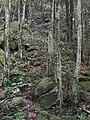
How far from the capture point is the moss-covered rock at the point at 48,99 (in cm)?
1019

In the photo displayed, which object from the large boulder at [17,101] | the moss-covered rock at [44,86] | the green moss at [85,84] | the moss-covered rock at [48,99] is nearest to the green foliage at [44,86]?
the moss-covered rock at [44,86]

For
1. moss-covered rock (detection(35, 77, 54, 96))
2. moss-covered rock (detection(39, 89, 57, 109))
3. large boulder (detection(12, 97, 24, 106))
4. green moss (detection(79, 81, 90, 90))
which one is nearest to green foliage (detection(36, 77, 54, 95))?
moss-covered rock (detection(35, 77, 54, 96))

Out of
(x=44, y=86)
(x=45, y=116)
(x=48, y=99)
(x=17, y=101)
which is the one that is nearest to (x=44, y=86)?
(x=44, y=86)

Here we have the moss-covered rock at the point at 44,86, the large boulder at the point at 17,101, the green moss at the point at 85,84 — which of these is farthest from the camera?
the green moss at the point at 85,84

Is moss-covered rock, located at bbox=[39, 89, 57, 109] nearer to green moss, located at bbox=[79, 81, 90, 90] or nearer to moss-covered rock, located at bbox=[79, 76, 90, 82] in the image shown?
green moss, located at bbox=[79, 81, 90, 90]

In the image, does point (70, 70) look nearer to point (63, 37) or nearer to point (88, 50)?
point (88, 50)

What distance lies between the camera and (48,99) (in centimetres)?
1038

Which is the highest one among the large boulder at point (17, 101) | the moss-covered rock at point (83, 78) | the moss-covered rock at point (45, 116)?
the moss-covered rock at point (83, 78)

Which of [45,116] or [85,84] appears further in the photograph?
[85,84]

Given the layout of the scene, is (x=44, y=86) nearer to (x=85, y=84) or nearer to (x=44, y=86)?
(x=44, y=86)

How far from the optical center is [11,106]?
10203 millimetres

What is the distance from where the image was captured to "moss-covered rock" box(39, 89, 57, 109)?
10188mm

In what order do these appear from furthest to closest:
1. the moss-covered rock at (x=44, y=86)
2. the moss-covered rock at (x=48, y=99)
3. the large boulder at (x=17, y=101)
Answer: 1. the moss-covered rock at (x=44, y=86)
2. the large boulder at (x=17, y=101)
3. the moss-covered rock at (x=48, y=99)

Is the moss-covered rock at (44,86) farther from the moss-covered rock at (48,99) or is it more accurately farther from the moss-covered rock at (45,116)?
the moss-covered rock at (45,116)
